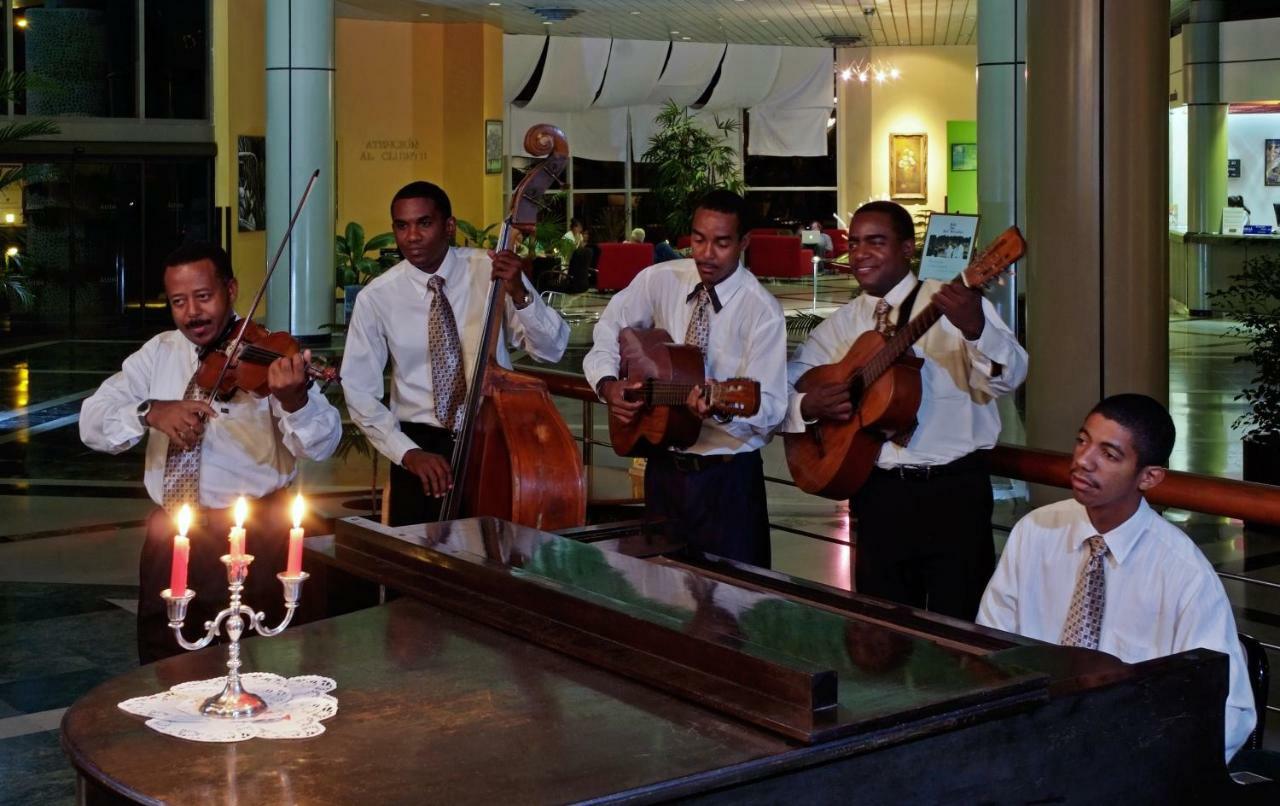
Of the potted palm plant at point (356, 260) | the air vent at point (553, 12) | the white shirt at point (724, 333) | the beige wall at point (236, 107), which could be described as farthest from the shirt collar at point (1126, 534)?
the air vent at point (553, 12)

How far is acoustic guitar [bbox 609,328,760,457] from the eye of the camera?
13.6 feet

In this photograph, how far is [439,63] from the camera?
73.4ft

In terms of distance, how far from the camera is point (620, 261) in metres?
21.2

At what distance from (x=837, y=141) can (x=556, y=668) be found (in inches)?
1102

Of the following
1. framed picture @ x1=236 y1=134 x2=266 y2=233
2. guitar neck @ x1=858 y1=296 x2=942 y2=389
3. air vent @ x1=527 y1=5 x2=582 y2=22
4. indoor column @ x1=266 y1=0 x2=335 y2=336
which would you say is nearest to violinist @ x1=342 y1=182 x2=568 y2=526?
guitar neck @ x1=858 y1=296 x2=942 y2=389

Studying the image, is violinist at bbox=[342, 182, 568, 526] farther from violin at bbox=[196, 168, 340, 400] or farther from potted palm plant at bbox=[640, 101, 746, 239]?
potted palm plant at bbox=[640, 101, 746, 239]

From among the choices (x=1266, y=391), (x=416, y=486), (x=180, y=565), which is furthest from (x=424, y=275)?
(x=1266, y=391)

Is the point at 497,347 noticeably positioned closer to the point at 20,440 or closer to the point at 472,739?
the point at 472,739

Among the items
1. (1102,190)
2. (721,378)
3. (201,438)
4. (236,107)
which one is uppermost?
(236,107)

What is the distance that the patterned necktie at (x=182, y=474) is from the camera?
3979mm

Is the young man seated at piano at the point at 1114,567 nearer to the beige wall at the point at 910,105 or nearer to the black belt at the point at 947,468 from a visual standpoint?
the black belt at the point at 947,468

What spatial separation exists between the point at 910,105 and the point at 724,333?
25299 millimetres

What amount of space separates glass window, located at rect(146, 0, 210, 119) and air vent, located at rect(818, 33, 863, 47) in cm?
1126

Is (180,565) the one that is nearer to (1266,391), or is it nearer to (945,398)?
(945,398)
